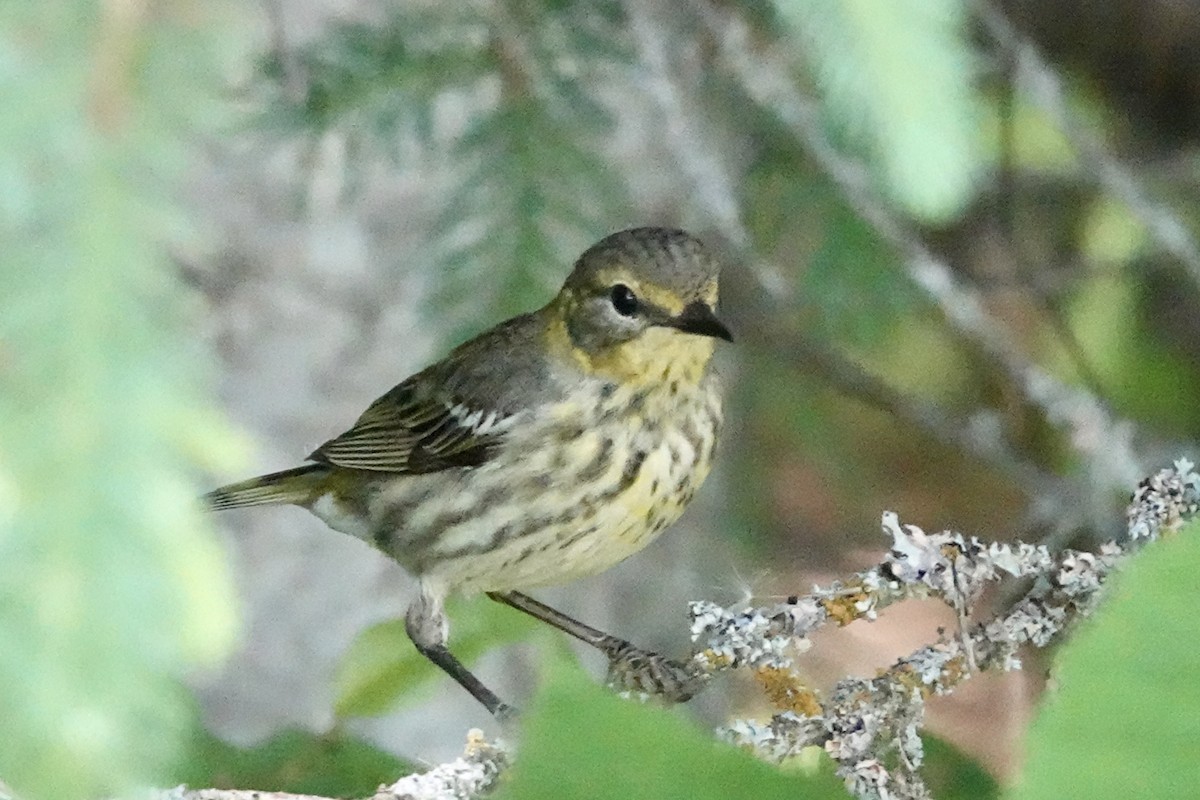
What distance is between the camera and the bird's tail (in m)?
2.04

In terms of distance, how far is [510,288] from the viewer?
1.52 metres

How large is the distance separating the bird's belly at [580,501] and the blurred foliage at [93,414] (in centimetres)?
106

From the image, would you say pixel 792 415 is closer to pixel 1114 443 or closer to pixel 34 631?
pixel 1114 443

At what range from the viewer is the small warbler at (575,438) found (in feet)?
5.17

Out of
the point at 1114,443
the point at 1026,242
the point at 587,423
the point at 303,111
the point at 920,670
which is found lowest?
the point at 920,670

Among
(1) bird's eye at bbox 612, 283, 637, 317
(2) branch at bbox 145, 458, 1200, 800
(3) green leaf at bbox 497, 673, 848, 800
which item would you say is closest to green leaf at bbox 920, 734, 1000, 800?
(2) branch at bbox 145, 458, 1200, 800

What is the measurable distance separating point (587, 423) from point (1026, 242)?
3.70 feet

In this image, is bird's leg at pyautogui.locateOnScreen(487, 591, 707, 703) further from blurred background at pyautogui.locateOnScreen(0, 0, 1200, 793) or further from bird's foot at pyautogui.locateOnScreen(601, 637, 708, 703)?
blurred background at pyautogui.locateOnScreen(0, 0, 1200, 793)

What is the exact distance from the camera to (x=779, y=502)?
123 inches

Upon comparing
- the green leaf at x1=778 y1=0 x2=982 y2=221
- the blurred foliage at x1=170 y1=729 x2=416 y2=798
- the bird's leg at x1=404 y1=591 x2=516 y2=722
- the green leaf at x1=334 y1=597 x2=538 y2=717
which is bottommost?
the green leaf at x1=778 y1=0 x2=982 y2=221

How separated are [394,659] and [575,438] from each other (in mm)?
391

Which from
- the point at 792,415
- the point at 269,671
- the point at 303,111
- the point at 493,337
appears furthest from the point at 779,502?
the point at 303,111

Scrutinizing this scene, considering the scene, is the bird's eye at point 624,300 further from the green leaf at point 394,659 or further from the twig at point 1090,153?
the twig at point 1090,153

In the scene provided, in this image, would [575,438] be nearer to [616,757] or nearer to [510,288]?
[510,288]
